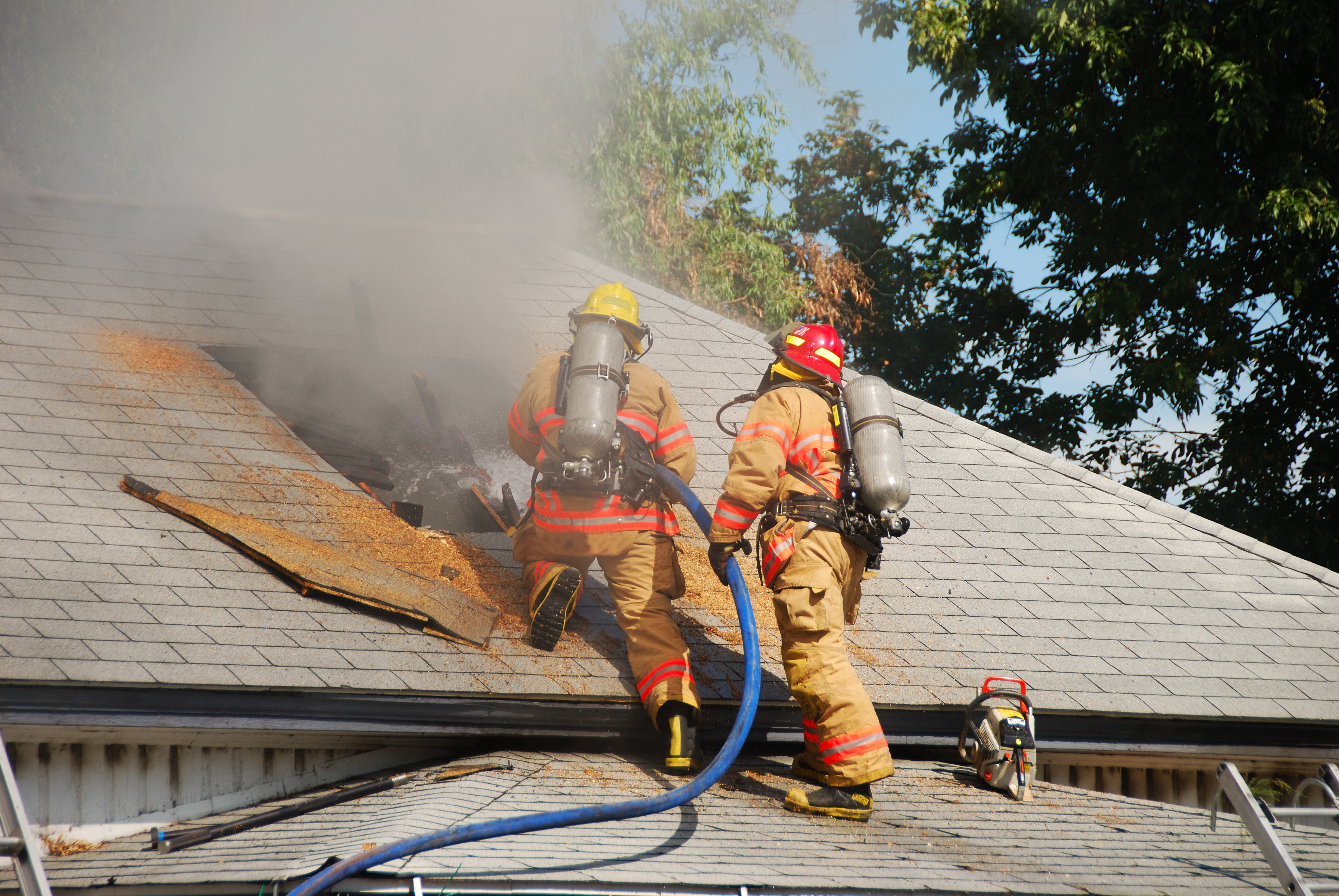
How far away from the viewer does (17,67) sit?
21.6 meters

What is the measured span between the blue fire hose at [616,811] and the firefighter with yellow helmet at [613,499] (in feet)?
0.99

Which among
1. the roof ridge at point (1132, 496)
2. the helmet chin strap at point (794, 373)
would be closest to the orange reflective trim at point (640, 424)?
the helmet chin strap at point (794, 373)

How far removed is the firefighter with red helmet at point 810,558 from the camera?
413cm

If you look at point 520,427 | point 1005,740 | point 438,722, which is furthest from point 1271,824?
point 520,427

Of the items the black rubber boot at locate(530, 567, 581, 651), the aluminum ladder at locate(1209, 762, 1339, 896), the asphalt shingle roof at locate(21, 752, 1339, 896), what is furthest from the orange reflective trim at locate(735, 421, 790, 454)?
the aluminum ladder at locate(1209, 762, 1339, 896)

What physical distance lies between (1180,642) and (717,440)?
127 inches

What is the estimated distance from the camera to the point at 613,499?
4.66 meters

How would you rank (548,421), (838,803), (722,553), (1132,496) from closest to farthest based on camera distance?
(838,803)
(722,553)
(548,421)
(1132,496)

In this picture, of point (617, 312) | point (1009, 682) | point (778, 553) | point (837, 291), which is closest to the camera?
point (778, 553)

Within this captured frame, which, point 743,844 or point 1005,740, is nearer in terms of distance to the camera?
point 743,844

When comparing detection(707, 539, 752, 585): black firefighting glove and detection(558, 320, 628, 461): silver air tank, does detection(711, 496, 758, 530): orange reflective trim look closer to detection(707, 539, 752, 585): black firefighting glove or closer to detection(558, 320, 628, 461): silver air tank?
detection(707, 539, 752, 585): black firefighting glove

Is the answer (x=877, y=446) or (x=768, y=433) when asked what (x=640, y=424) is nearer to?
(x=768, y=433)

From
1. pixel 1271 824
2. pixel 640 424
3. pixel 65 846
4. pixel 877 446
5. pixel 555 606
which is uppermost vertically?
pixel 640 424

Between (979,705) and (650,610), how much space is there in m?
1.91
